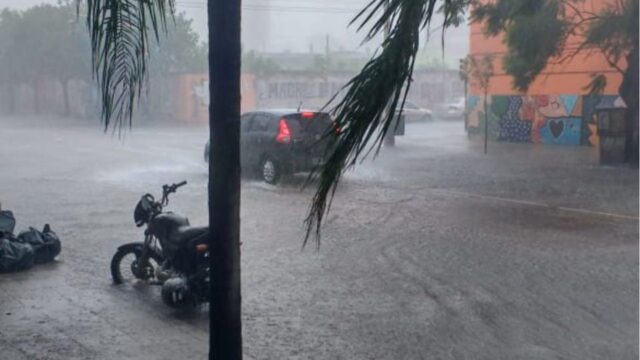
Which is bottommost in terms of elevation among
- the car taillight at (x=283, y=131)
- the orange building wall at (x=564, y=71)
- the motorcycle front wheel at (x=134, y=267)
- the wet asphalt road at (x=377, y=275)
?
the wet asphalt road at (x=377, y=275)

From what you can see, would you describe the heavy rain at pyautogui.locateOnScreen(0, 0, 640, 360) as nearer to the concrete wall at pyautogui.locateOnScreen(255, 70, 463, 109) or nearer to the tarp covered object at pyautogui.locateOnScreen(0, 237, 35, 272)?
the tarp covered object at pyautogui.locateOnScreen(0, 237, 35, 272)

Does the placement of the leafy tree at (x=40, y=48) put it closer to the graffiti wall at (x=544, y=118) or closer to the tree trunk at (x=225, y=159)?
the graffiti wall at (x=544, y=118)

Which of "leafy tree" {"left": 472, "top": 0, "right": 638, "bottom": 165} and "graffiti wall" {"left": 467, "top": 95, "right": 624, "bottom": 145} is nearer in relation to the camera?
"leafy tree" {"left": 472, "top": 0, "right": 638, "bottom": 165}

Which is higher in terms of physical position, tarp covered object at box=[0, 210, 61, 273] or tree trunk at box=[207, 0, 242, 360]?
tree trunk at box=[207, 0, 242, 360]

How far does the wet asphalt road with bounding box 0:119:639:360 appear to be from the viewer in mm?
6758

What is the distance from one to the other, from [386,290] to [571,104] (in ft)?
72.7

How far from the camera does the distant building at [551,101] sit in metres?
27.8

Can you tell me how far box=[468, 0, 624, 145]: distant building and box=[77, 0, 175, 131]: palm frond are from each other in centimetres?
2384

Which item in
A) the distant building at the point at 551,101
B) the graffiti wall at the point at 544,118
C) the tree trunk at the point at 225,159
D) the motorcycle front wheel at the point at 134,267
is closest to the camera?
the tree trunk at the point at 225,159

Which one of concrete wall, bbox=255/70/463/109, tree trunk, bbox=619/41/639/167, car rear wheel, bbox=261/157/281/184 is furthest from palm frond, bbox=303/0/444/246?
concrete wall, bbox=255/70/463/109

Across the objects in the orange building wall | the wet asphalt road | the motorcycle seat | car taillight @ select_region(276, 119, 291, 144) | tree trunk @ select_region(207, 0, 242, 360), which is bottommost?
the wet asphalt road

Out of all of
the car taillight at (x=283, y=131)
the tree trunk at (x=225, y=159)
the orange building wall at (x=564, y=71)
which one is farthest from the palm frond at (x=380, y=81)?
the orange building wall at (x=564, y=71)

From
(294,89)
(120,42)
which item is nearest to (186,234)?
(120,42)

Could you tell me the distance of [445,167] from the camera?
21.5m
